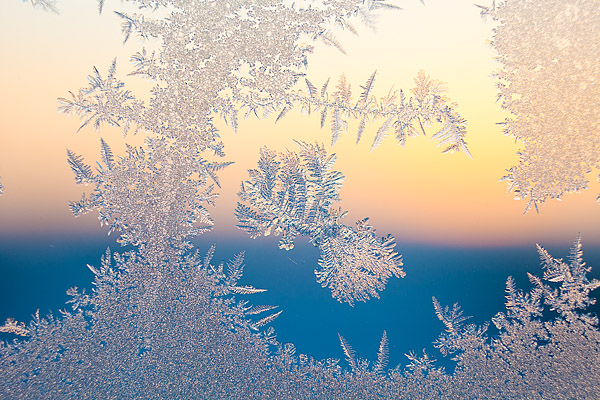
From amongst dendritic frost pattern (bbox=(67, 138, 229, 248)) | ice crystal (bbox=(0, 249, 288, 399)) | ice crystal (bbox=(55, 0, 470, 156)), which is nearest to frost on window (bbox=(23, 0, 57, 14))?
ice crystal (bbox=(55, 0, 470, 156))

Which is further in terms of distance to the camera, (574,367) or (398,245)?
(398,245)

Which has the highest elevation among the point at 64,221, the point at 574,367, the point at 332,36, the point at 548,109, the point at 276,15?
the point at 276,15

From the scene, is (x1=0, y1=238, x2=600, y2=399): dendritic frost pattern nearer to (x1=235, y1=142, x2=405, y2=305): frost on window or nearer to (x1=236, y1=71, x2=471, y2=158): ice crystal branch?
(x1=235, y1=142, x2=405, y2=305): frost on window

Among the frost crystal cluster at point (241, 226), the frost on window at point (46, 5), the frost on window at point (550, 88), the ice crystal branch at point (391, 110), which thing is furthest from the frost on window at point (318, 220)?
the frost on window at point (46, 5)

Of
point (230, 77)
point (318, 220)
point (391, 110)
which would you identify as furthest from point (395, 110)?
point (230, 77)

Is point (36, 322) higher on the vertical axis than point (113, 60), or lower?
lower

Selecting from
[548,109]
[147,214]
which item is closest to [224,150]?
[147,214]

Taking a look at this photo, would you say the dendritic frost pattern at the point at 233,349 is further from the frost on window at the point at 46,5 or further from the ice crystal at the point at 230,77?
the frost on window at the point at 46,5

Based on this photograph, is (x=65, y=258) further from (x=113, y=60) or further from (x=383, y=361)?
(x=383, y=361)
